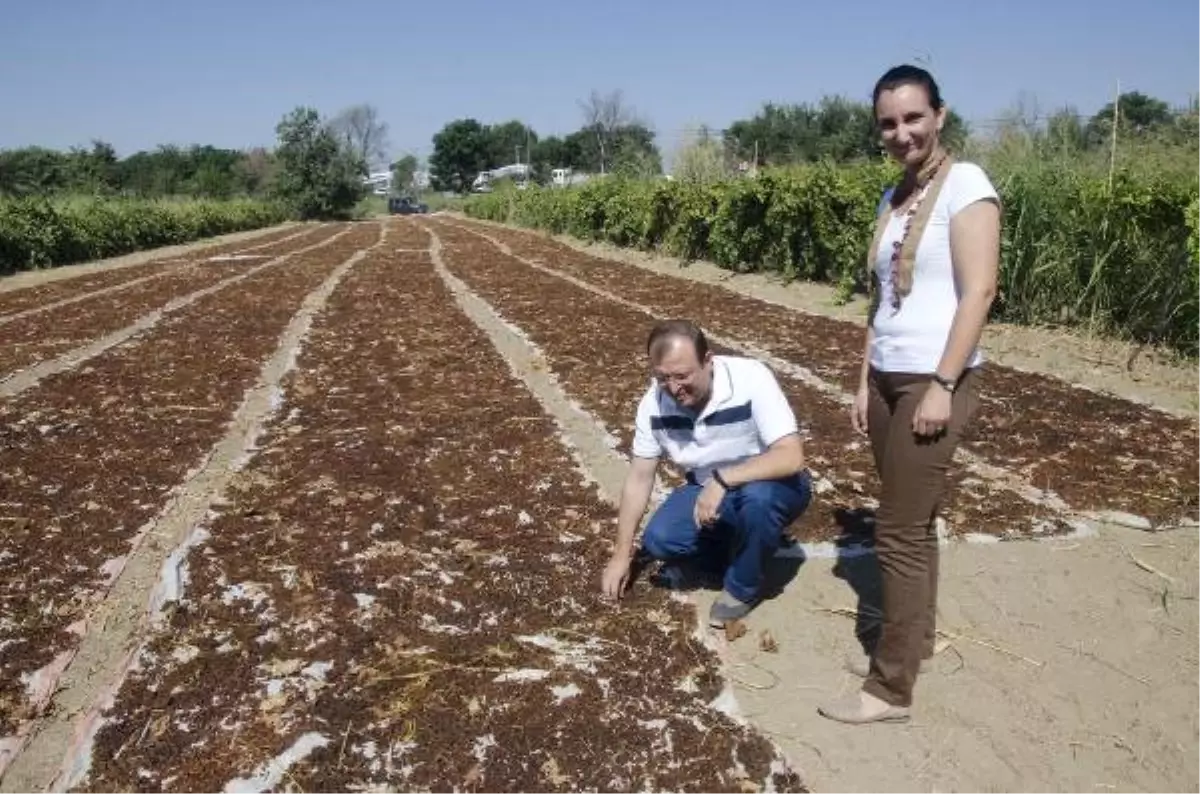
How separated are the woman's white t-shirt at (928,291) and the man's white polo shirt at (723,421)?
50cm

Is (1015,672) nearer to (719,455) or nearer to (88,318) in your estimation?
(719,455)

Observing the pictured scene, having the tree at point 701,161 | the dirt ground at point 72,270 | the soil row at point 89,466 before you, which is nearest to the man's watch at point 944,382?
the soil row at point 89,466

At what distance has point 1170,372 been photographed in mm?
6867

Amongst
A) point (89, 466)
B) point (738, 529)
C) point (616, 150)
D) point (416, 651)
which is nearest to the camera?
point (416, 651)

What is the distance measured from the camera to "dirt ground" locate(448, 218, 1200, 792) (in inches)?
95.2

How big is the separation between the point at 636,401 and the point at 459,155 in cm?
9571

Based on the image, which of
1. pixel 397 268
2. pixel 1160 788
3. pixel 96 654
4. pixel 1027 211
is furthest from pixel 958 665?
pixel 397 268

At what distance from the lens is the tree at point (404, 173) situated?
4166 inches

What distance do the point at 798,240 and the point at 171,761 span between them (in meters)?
11.9

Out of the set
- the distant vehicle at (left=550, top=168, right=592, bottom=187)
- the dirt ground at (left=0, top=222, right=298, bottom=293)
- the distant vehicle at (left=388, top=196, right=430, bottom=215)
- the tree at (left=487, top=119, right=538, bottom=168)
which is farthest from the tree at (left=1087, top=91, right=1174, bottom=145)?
the tree at (left=487, top=119, right=538, bottom=168)

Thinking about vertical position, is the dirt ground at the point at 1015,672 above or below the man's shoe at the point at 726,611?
below

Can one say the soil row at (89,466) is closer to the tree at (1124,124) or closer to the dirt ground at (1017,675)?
the dirt ground at (1017,675)

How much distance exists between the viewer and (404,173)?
10619 centimetres

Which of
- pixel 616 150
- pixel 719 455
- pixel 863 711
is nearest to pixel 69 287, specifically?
pixel 719 455
